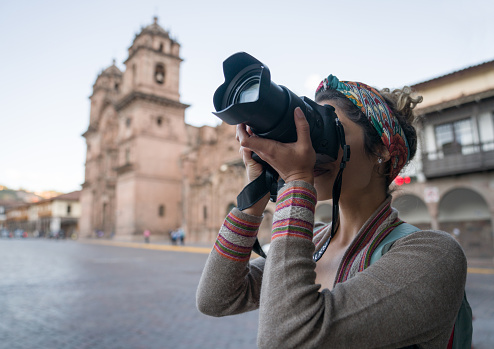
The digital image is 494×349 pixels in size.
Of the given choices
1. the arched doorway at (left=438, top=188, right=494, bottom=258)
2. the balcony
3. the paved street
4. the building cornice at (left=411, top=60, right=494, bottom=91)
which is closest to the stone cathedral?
the building cornice at (left=411, top=60, right=494, bottom=91)

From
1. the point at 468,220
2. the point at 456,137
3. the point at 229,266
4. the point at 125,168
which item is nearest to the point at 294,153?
the point at 229,266

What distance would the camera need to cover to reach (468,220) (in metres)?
17.2

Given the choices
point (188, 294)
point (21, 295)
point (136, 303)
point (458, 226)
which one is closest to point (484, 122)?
point (458, 226)

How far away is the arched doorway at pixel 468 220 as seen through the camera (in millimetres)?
16500

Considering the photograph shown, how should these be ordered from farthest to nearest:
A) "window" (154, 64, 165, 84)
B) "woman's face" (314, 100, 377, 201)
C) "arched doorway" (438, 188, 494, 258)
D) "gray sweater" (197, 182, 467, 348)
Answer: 1. "window" (154, 64, 165, 84)
2. "arched doorway" (438, 188, 494, 258)
3. "woman's face" (314, 100, 377, 201)
4. "gray sweater" (197, 182, 467, 348)

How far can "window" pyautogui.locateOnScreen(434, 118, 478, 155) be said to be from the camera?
54.3 feet

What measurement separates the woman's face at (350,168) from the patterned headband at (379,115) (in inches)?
2.3

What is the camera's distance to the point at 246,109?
3.48 ft

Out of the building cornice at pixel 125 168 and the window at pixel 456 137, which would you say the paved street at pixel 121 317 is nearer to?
the window at pixel 456 137

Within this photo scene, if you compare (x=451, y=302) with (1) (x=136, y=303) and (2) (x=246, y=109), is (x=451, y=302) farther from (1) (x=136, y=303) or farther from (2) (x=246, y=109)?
(1) (x=136, y=303)

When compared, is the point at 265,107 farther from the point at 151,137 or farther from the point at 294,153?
the point at 151,137

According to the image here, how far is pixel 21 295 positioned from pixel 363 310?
8973 mm

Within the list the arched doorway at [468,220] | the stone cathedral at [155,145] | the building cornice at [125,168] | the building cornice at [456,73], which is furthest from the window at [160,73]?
the arched doorway at [468,220]

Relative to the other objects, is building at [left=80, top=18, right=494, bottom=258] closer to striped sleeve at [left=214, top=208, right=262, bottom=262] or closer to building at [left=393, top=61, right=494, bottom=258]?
building at [left=393, top=61, right=494, bottom=258]
